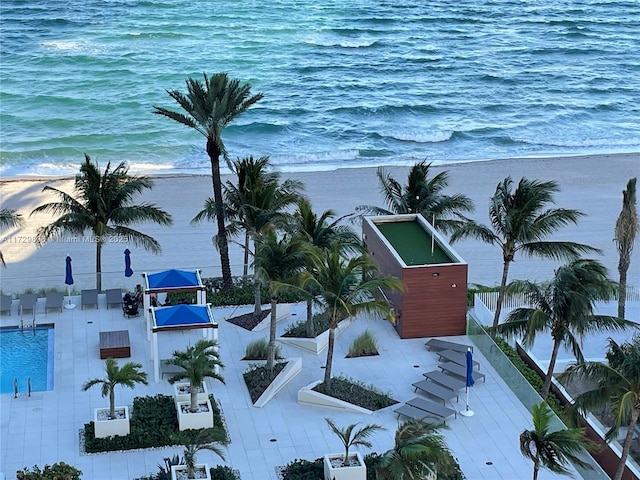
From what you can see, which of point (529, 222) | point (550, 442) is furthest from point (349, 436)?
point (529, 222)

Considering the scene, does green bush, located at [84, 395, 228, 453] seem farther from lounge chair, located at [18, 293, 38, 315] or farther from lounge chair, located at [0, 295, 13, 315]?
lounge chair, located at [0, 295, 13, 315]

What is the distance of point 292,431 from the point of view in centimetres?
2441

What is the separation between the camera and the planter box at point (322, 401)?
2527 cm

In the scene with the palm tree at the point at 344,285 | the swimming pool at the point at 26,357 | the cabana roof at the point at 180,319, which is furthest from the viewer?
the swimming pool at the point at 26,357

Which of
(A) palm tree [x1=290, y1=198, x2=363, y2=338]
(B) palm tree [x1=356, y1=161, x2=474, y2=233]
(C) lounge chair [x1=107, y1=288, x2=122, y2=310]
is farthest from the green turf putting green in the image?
(C) lounge chair [x1=107, y1=288, x2=122, y2=310]

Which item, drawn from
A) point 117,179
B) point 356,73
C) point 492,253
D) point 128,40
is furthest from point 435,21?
point 117,179

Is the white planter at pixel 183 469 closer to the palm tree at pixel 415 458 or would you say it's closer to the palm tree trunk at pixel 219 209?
the palm tree at pixel 415 458

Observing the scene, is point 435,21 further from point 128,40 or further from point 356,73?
point 128,40

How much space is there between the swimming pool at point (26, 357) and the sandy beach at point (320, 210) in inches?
114

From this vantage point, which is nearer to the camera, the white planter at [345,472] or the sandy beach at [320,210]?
the white planter at [345,472]

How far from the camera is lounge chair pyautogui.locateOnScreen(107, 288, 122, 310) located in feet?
101

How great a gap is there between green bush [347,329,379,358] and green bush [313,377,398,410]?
179 cm

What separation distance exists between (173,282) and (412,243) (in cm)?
658

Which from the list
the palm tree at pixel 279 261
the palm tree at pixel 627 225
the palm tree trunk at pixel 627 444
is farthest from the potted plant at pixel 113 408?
the palm tree at pixel 627 225
